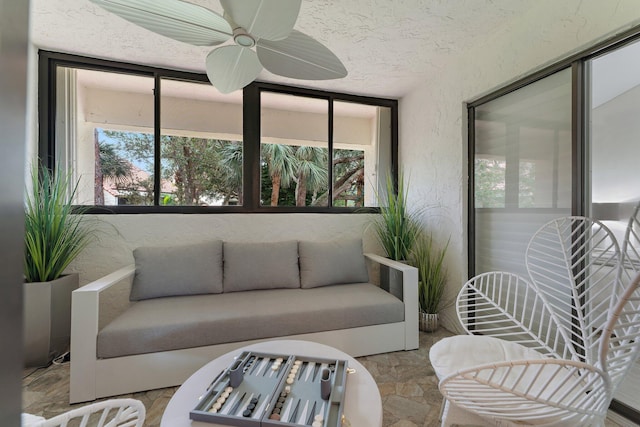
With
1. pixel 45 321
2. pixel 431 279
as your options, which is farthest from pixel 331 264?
pixel 45 321

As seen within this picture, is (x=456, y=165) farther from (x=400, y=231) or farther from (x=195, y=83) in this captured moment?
(x=195, y=83)

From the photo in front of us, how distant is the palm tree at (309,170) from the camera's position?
10.4ft

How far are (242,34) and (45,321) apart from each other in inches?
88.5

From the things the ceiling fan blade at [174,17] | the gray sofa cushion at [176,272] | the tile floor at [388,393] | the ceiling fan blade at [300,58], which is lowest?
the tile floor at [388,393]

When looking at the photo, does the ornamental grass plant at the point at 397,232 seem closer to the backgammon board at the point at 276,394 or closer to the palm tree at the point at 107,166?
the backgammon board at the point at 276,394

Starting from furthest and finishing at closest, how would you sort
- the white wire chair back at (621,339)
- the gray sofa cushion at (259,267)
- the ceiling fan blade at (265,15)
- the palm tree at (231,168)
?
the palm tree at (231,168)
the gray sofa cushion at (259,267)
the ceiling fan blade at (265,15)
the white wire chair back at (621,339)

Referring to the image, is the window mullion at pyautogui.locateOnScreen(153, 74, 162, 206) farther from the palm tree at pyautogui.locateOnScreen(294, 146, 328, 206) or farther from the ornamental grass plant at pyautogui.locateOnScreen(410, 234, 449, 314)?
the ornamental grass plant at pyautogui.locateOnScreen(410, 234, 449, 314)

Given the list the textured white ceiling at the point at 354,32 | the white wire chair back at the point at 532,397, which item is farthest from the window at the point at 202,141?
the white wire chair back at the point at 532,397

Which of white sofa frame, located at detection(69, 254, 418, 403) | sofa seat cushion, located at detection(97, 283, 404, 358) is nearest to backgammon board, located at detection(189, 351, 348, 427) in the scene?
sofa seat cushion, located at detection(97, 283, 404, 358)

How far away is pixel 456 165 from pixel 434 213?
511 mm

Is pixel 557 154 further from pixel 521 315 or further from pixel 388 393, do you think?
pixel 388 393

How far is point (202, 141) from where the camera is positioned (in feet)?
9.37

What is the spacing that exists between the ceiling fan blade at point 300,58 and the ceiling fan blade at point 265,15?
9cm

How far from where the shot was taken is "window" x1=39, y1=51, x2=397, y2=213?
7.80ft
